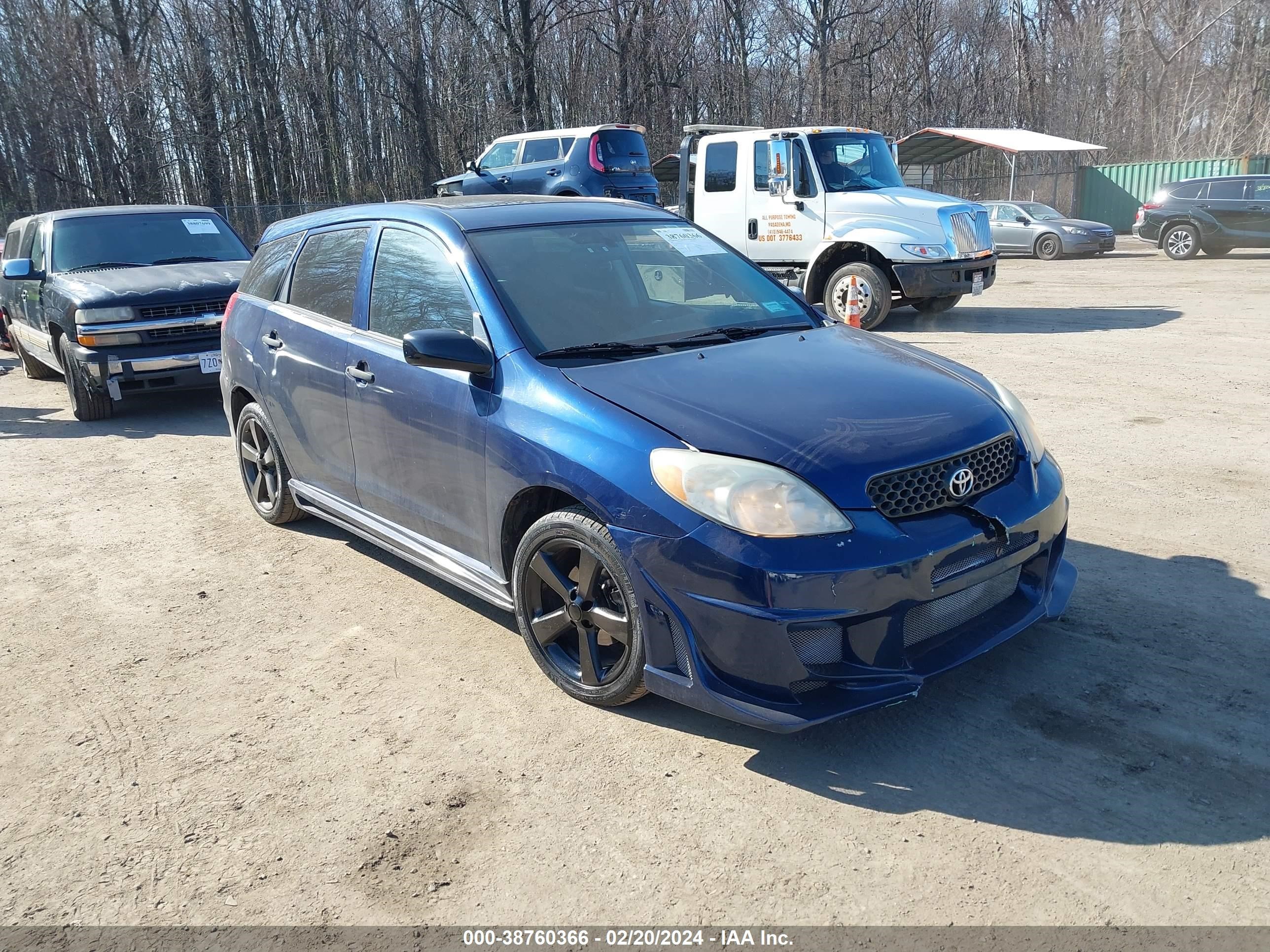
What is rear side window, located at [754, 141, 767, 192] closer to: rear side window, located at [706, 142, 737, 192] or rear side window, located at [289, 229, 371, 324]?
rear side window, located at [706, 142, 737, 192]

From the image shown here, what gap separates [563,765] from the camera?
3.32 m

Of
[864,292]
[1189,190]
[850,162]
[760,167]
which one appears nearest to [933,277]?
[864,292]

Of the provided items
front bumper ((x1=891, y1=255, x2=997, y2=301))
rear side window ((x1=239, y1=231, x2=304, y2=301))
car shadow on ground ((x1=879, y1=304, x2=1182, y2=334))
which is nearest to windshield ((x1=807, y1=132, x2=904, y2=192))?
front bumper ((x1=891, y1=255, x2=997, y2=301))

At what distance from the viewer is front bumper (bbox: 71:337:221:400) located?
8.62 m

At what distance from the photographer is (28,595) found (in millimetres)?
5062

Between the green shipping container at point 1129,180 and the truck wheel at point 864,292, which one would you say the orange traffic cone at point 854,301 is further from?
the green shipping container at point 1129,180

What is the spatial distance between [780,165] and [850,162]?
0.85 meters

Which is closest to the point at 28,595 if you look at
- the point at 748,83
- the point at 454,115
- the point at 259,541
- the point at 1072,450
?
the point at 259,541

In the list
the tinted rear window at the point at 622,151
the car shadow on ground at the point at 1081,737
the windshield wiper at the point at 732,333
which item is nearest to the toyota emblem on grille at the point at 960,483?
the car shadow on ground at the point at 1081,737

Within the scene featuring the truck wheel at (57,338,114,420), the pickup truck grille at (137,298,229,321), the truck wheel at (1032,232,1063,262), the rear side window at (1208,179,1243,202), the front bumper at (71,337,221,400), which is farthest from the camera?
the truck wheel at (1032,232,1063,262)

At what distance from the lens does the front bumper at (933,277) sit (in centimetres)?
1145

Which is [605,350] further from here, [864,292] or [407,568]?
[864,292]

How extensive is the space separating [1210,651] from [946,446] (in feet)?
4.69

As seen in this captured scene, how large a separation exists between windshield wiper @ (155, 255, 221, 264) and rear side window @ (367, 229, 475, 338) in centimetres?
615
